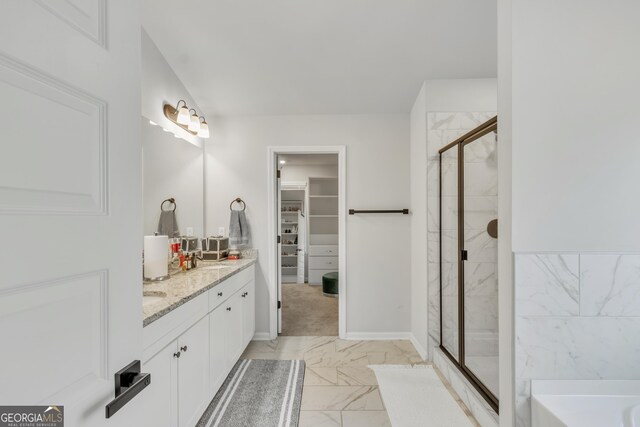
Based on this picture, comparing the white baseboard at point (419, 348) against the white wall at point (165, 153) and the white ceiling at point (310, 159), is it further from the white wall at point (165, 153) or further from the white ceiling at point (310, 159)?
the white ceiling at point (310, 159)

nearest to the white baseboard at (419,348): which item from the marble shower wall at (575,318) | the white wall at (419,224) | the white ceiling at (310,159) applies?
the white wall at (419,224)

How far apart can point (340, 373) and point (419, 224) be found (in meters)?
1.52

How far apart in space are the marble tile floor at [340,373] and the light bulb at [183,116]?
222cm

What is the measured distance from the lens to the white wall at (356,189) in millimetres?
3191

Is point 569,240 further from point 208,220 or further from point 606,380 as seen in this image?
Result: point 208,220

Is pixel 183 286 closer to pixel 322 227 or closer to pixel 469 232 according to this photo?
pixel 469 232

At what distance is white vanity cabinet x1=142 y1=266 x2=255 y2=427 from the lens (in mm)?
1344

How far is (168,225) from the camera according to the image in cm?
251

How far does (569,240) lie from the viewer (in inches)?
51.4

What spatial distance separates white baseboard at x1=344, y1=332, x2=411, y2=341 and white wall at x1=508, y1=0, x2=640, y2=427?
190 centimetres

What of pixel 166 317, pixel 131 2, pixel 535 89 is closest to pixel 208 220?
pixel 166 317

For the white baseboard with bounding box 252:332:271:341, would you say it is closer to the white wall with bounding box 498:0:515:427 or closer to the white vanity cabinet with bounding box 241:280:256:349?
the white vanity cabinet with bounding box 241:280:256:349

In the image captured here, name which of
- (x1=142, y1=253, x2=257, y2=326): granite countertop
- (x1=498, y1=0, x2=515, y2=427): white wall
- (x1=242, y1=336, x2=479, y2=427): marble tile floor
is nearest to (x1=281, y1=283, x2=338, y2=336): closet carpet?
(x1=242, y1=336, x2=479, y2=427): marble tile floor

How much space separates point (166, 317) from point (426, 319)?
217 cm
